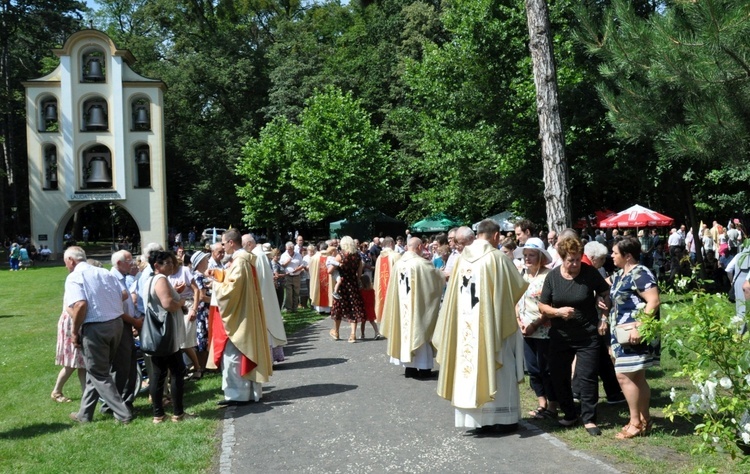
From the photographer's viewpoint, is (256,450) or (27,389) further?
(27,389)

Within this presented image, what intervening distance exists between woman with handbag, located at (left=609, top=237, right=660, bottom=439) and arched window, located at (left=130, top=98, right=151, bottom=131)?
131 feet

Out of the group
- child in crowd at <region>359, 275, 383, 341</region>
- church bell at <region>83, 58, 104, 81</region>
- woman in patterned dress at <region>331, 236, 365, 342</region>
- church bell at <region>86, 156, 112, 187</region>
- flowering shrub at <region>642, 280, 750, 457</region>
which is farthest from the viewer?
church bell at <region>86, 156, 112, 187</region>

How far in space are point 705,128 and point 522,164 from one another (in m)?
12.4

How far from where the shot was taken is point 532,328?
8.00m

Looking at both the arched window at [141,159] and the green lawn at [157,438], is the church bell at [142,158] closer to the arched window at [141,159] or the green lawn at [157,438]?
the arched window at [141,159]

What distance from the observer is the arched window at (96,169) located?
43.5 meters

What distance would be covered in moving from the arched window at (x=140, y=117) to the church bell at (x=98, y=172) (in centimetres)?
251

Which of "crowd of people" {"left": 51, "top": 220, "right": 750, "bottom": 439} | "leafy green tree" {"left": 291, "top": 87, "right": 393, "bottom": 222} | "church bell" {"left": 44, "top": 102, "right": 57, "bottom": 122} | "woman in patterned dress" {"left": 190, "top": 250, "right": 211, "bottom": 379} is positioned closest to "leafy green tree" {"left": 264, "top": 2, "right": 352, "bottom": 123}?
"leafy green tree" {"left": 291, "top": 87, "right": 393, "bottom": 222}

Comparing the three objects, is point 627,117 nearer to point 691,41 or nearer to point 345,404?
point 691,41

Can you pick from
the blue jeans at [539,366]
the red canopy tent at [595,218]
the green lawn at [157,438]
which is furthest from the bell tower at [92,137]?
the blue jeans at [539,366]

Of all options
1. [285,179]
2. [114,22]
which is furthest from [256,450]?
[114,22]

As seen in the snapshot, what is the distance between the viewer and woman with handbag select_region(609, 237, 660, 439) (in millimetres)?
6695

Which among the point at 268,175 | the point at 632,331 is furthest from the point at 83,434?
the point at 268,175

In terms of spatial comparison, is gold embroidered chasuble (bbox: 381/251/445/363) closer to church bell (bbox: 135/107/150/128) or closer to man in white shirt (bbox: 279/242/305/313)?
man in white shirt (bbox: 279/242/305/313)
